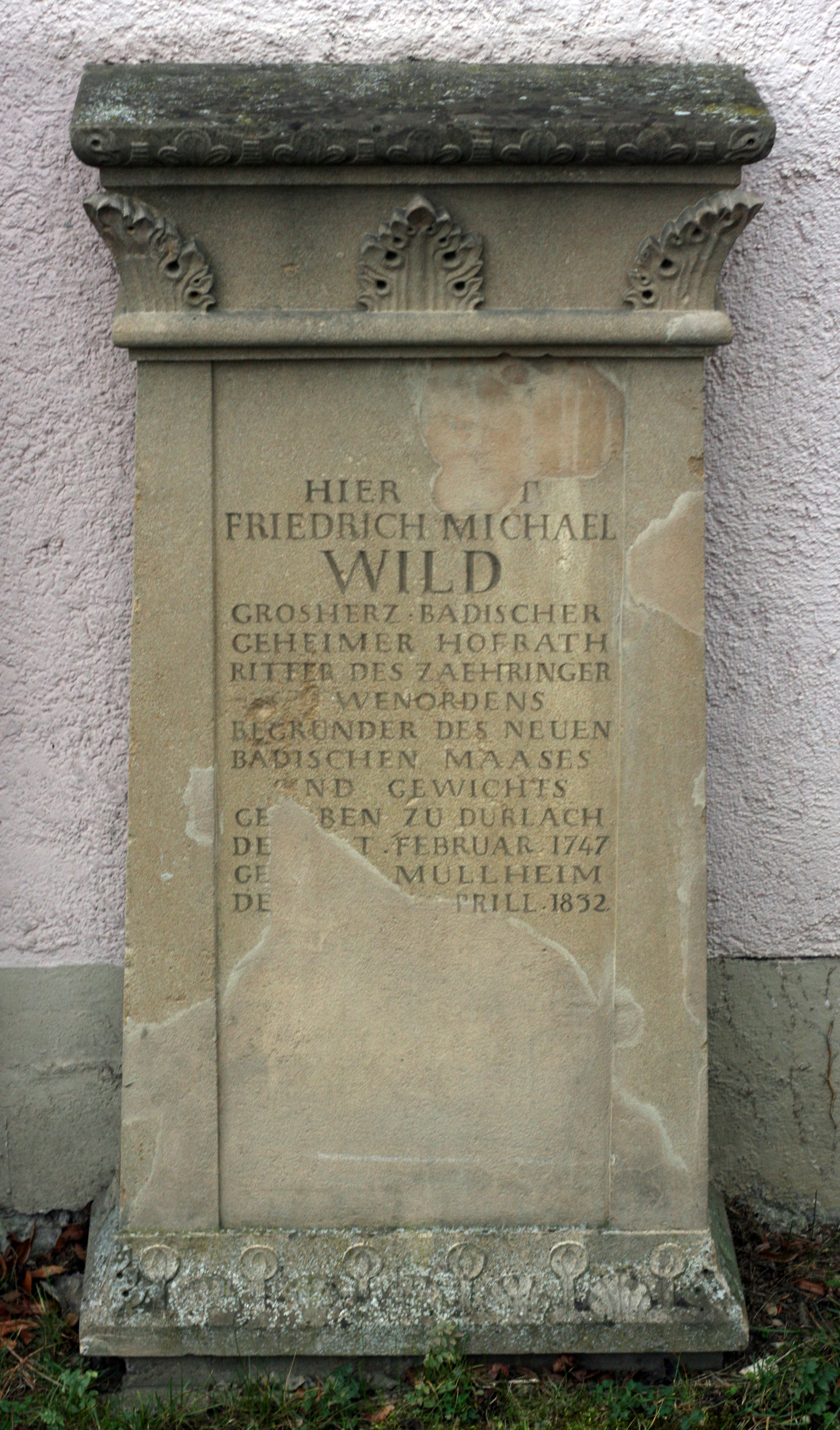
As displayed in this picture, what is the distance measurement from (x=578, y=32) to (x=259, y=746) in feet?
5.92

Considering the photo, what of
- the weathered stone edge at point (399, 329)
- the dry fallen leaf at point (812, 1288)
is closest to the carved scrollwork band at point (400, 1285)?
the dry fallen leaf at point (812, 1288)

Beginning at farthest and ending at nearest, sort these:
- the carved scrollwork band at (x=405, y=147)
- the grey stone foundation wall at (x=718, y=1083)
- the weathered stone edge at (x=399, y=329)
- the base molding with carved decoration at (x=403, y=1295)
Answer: the grey stone foundation wall at (x=718, y=1083) → the base molding with carved decoration at (x=403, y=1295) → the weathered stone edge at (x=399, y=329) → the carved scrollwork band at (x=405, y=147)

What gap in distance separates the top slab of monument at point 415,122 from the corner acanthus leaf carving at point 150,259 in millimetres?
92

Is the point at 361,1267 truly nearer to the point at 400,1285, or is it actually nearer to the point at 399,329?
the point at 400,1285

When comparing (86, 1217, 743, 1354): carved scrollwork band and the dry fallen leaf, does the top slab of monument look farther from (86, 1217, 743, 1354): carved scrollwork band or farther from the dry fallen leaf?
the dry fallen leaf

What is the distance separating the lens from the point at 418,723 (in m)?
2.68

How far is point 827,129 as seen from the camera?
2904 millimetres

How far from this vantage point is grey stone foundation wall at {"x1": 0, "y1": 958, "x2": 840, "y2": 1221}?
3131mm

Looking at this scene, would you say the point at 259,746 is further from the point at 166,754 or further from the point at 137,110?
the point at 137,110

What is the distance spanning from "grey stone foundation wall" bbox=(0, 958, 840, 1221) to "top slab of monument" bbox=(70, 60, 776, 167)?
1914 mm

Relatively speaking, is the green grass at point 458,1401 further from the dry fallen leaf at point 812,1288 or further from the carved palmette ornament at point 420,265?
the carved palmette ornament at point 420,265

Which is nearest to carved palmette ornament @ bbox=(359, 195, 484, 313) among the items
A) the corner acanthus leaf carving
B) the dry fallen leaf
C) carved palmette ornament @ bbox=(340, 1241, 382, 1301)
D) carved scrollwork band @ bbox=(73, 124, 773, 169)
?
carved scrollwork band @ bbox=(73, 124, 773, 169)

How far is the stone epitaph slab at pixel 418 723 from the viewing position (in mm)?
2523

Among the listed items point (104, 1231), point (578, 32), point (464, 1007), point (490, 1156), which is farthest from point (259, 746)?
point (578, 32)
